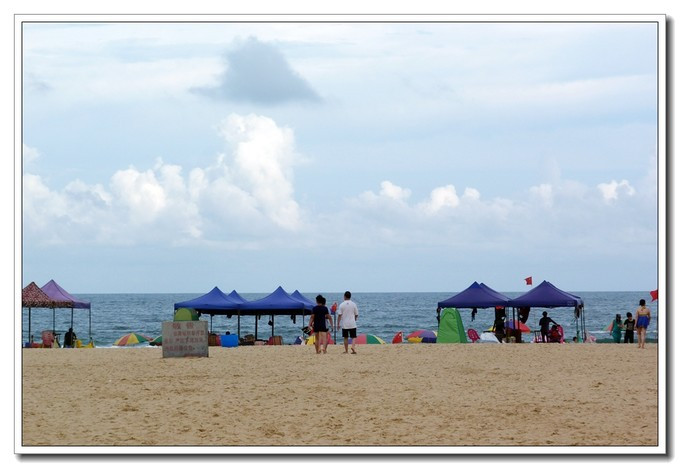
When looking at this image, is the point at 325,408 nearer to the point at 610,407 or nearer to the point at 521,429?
the point at 521,429

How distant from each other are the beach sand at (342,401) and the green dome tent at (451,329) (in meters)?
6.51

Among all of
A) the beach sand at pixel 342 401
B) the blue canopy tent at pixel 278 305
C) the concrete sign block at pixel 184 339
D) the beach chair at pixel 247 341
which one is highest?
the blue canopy tent at pixel 278 305

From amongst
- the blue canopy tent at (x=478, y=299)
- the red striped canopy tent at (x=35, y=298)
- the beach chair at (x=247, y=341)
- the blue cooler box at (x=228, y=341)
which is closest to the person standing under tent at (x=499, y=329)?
the blue canopy tent at (x=478, y=299)

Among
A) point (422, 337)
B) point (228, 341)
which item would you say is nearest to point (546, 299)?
point (422, 337)

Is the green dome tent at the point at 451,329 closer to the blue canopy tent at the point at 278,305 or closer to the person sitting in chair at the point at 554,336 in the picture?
the person sitting in chair at the point at 554,336

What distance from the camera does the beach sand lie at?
10.3 metres

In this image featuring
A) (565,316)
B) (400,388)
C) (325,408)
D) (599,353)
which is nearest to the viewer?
(325,408)

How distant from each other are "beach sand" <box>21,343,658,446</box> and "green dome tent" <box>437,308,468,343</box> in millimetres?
6513

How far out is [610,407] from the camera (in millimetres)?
12102

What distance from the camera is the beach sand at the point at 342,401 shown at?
10281mm

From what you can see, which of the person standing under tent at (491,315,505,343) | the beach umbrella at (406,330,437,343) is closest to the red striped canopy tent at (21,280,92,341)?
the beach umbrella at (406,330,437,343)

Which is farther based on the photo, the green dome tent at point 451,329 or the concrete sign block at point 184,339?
the green dome tent at point 451,329
